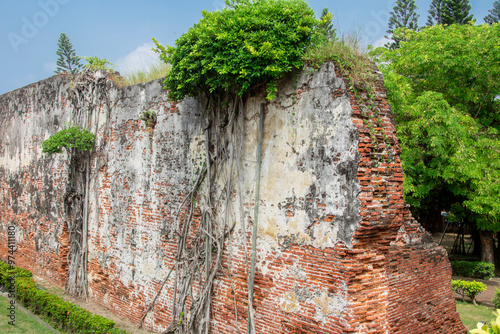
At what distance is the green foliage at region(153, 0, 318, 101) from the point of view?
4328 mm

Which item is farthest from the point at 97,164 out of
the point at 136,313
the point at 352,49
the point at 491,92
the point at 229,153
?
the point at 491,92

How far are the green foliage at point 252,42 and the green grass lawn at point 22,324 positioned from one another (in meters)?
4.84

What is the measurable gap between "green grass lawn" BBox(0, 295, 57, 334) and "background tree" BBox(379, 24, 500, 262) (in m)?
8.68

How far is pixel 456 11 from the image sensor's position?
20.3 metres

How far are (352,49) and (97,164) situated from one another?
5.45m

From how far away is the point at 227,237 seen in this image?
5254 mm

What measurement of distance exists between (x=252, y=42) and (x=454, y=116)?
7.93 meters

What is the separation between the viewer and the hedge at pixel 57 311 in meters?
6.00

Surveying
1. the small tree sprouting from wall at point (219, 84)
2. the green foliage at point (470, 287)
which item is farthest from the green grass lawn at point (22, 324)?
the green foliage at point (470, 287)

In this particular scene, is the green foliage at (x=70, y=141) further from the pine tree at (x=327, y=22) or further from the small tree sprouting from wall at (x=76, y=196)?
the pine tree at (x=327, y=22)

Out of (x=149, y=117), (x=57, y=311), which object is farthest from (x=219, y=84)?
(x=57, y=311)

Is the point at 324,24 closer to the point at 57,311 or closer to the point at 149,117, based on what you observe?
the point at 149,117

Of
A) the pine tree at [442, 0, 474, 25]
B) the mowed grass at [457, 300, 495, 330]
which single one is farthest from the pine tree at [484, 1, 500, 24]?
the mowed grass at [457, 300, 495, 330]

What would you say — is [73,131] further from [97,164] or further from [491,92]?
[491,92]
